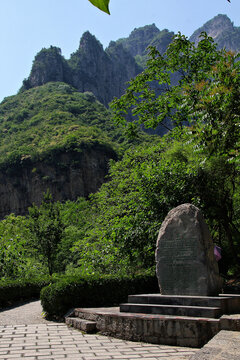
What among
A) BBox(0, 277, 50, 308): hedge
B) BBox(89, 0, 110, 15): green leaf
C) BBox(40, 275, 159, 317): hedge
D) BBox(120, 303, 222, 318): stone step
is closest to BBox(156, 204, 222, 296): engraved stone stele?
BBox(120, 303, 222, 318): stone step

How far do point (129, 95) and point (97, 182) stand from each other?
55.8 metres

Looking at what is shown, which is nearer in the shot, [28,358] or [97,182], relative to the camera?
[28,358]

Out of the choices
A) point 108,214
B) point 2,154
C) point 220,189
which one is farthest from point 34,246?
point 2,154

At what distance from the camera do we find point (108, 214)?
588 inches

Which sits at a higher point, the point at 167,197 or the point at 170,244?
the point at 167,197

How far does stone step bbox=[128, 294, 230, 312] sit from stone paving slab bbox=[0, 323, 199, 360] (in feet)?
3.36

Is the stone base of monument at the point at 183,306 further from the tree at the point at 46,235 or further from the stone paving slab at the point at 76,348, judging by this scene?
the tree at the point at 46,235

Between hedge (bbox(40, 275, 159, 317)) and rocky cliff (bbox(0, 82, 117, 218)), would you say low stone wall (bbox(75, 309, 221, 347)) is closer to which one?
hedge (bbox(40, 275, 159, 317))

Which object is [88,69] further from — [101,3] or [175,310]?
[101,3]

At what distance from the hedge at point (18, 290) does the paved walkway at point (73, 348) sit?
622 cm

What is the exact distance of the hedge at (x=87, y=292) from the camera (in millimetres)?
9047

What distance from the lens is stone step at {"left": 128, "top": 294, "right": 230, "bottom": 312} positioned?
5660 mm

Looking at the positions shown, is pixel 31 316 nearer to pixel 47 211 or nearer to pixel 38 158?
pixel 47 211

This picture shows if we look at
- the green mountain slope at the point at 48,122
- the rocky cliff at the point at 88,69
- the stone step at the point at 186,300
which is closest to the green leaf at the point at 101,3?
the stone step at the point at 186,300
